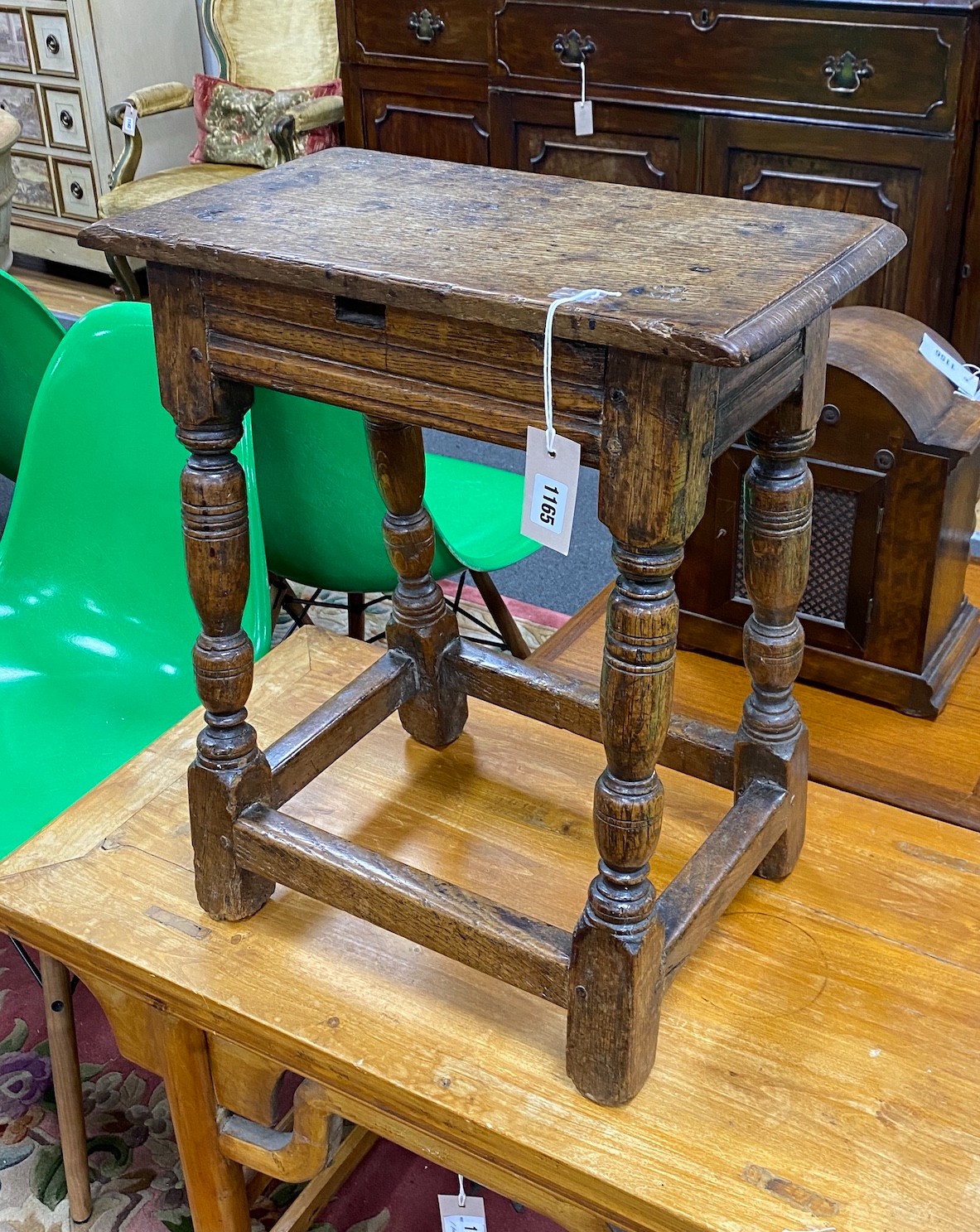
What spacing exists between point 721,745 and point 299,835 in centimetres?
40

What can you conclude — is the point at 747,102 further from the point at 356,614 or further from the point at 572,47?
the point at 356,614

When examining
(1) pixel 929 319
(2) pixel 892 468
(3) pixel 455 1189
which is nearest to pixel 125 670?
(3) pixel 455 1189

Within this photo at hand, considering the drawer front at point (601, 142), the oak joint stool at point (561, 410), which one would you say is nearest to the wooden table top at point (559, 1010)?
the oak joint stool at point (561, 410)

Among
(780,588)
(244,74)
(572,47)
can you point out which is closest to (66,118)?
(244,74)

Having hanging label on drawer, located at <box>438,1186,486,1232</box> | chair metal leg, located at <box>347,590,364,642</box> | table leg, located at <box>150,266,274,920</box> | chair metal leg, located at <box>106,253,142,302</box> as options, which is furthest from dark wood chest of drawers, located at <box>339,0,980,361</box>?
hanging label on drawer, located at <box>438,1186,486,1232</box>

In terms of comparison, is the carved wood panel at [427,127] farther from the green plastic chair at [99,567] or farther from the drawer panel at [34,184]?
the green plastic chair at [99,567]

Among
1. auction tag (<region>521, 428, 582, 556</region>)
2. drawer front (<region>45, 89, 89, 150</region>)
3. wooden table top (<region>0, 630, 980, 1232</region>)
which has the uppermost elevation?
auction tag (<region>521, 428, 582, 556</region>)

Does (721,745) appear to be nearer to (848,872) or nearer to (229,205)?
(848,872)

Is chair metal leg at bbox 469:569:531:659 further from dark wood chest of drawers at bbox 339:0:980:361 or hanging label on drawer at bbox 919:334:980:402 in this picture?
dark wood chest of drawers at bbox 339:0:980:361

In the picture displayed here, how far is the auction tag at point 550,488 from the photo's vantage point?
861 millimetres

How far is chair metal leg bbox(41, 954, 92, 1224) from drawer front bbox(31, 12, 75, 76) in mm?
3771

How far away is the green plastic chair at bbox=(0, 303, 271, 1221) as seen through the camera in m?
1.62

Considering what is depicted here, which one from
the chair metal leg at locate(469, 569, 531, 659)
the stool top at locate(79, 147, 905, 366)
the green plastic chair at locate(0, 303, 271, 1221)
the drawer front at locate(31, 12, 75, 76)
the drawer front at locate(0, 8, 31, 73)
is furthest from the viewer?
the drawer front at locate(0, 8, 31, 73)

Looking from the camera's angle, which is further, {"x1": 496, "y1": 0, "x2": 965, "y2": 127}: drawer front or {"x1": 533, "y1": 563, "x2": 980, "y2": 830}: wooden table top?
{"x1": 496, "y1": 0, "x2": 965, "y2": 127}: drawer front
